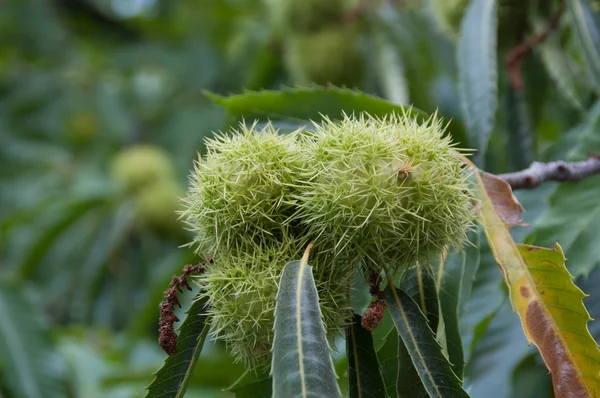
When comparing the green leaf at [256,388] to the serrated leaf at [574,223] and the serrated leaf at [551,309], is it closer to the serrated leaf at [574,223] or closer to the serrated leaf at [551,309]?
the serrated leaf at [551,309]

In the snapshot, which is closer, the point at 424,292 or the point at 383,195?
the point at 383,195

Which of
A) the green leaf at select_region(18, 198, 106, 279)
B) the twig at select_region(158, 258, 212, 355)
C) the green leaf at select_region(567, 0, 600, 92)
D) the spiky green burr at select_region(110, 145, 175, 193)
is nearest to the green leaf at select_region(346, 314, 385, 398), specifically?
the twig at select_region(158, 258, 212, 355)

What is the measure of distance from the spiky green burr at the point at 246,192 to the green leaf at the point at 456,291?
1.06ft

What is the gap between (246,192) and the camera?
1.01m

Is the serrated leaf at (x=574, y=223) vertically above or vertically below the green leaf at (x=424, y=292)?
above

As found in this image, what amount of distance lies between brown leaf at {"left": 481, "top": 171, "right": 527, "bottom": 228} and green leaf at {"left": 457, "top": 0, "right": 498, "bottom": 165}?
195 mm

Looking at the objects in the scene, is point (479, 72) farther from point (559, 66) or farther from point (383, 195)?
point (383, 195)

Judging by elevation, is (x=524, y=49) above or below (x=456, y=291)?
above

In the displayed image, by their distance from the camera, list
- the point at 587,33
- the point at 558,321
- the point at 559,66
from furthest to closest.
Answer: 1. the point at 559,66
2. the point at 587,33
3. the point at 558,321

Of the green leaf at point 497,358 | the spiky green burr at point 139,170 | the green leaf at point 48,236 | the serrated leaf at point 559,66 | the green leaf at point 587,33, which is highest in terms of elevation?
the spiky green burr at point 139,170

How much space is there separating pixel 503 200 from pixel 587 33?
68cm

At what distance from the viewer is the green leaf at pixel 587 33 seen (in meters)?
1.53

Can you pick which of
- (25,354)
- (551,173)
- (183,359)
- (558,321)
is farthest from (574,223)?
(25,354)

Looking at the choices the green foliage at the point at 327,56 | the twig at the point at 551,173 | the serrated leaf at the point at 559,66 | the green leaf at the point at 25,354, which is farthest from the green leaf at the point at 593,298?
the green leaf at the point at 25,354
